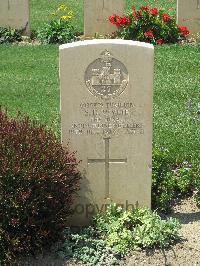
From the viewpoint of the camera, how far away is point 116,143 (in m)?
5.39

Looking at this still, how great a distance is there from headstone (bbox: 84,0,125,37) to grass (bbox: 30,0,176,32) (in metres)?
1.48

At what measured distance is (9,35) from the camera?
1366 centimetres

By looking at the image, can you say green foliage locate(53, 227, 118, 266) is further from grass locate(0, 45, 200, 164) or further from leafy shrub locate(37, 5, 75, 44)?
leafy shrub locate(37, 5, 75, 44)

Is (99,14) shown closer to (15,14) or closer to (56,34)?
(56,34)

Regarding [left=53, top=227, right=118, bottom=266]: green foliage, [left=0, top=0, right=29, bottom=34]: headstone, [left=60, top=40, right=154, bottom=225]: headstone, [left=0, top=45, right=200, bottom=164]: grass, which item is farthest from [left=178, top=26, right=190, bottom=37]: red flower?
[left=53, top=227, right=118, bottom=266]: green foliage

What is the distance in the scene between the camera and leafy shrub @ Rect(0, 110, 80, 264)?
4.78 m

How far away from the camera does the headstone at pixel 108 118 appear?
5.15 metres

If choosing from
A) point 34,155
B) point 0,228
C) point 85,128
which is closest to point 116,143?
point 85,128

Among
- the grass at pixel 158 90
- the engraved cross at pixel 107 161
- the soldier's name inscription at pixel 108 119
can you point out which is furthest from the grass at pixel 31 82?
the soldier's name inscription at pixel 108 119

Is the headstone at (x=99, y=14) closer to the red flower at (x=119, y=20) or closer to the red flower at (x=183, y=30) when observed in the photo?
the red flower at (x=119, y=20)

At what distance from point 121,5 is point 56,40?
1690 mm

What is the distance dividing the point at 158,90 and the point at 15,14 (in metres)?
5.49

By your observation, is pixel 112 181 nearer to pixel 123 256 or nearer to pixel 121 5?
pixel 123 256

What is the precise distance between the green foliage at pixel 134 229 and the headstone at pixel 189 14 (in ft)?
29.4
